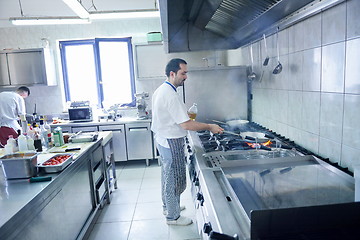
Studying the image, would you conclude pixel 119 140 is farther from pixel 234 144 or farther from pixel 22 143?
pixel 234 144

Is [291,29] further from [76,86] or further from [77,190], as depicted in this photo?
[76,86]

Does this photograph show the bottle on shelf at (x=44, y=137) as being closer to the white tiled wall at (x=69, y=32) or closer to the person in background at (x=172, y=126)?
the person in background at (x=172, y=126)

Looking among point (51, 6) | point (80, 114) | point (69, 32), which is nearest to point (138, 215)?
point (80, 114)

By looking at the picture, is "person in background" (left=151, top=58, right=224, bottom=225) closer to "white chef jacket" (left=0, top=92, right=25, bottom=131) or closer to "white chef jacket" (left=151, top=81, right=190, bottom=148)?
"white chef jacket" (left=151, top=81, right=190, bottom=148)

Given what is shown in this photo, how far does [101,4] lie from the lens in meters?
3.80

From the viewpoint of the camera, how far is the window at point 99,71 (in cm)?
477

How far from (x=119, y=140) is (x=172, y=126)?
7.19 feet

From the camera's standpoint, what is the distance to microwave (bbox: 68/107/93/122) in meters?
4.22

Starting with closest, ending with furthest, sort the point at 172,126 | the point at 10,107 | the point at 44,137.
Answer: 1. the point at 172,126
2. the point at 44,137
3. the point at 10,107

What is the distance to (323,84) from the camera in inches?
60.7

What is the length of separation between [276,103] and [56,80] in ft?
13.0

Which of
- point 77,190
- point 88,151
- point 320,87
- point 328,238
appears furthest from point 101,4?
point 328,238

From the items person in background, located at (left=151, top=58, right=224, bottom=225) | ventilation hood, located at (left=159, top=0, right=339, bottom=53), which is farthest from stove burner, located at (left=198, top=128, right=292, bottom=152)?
ventilation hood, located at (left=159, top=0, right=339, bottom=53)

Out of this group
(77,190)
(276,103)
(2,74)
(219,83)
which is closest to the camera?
(77,190)
